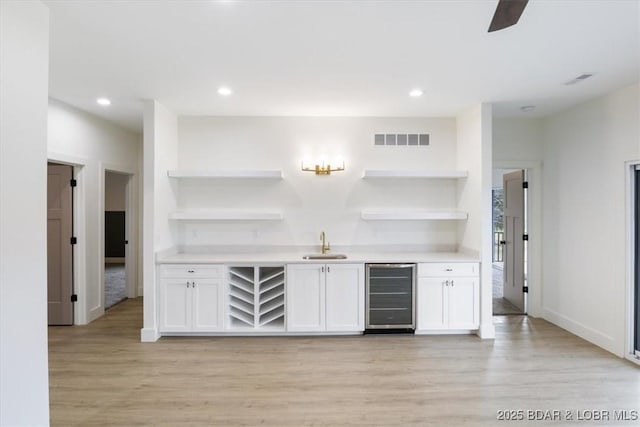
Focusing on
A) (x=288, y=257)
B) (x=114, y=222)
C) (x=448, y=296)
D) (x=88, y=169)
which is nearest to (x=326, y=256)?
(x=288, y=257)

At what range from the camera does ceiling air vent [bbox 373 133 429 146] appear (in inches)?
186

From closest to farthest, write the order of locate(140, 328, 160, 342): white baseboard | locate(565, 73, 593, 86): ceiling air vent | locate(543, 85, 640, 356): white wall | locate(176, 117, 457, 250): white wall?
locate(565, 73, 593, 86): ceiling air vent → locate(543, 85, 640, 356): white wall → locate(140, 328, 160, 342): white baseboard → locate(176, 117, 457, 250): white wall

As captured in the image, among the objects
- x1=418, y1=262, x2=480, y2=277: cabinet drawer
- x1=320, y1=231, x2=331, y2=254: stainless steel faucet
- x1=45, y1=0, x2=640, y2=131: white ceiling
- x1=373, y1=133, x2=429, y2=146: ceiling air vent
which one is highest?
x1=45, y1=0, x2=640, y2=131: white ceiling

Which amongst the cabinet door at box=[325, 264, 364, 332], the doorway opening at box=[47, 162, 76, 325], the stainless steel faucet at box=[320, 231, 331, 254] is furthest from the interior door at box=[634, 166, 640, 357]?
the doorway opening at box=[47, 162, 76, 325]

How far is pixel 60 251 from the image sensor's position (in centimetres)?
453

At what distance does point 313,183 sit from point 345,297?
155 cm

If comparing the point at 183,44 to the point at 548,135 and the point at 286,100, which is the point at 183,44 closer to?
the point at 286,100

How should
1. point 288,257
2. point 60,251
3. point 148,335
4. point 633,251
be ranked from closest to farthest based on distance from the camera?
point 633,251
point 148,335
point 288,257
point 60,251

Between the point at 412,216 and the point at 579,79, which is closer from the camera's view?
the point at 579,79

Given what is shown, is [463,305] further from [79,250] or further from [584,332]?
[79,250]

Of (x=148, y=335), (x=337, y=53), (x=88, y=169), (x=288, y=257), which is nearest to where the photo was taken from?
(x=337, y=53)

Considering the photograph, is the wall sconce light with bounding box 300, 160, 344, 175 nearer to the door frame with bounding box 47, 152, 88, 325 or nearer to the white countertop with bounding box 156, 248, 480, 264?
the white countertop with bounding box 156, 248, 480, 264

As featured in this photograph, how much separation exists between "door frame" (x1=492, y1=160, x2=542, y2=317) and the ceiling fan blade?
3.20m

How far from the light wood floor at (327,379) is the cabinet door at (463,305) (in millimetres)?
176
